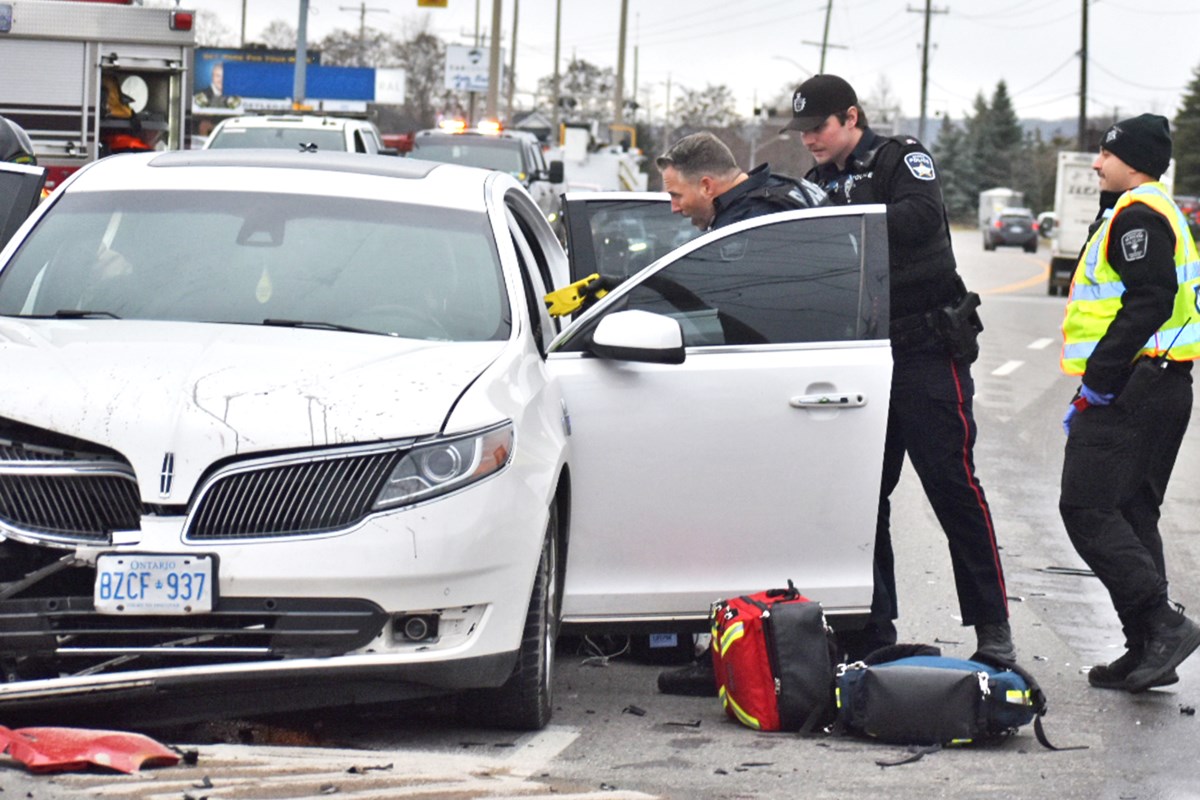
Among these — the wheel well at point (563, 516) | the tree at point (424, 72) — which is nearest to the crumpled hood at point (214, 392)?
the wheel well at point (563, 516)

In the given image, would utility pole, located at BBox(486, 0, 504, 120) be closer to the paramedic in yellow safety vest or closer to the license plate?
the paramedic in yellow safety vest

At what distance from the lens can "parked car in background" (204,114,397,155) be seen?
22.7 m

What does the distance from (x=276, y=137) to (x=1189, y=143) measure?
103 meters

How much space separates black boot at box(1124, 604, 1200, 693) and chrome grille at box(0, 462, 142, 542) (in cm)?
332

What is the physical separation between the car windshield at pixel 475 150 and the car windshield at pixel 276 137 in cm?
294

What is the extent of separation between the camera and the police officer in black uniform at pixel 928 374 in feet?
21.5

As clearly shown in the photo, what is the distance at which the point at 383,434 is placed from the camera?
194 inches

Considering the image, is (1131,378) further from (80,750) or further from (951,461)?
(80,750)

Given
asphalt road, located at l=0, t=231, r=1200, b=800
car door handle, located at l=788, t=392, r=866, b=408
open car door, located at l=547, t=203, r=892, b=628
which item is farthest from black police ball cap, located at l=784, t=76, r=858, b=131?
asphalt road, located at l=0, t=231, r=1200, b=800

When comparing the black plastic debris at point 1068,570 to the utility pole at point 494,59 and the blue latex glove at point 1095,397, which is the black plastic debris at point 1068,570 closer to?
the blue latex glove at point 1095,397

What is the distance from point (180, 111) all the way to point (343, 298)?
15798mm

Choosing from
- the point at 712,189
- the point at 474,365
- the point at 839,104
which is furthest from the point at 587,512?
the point at 839,104

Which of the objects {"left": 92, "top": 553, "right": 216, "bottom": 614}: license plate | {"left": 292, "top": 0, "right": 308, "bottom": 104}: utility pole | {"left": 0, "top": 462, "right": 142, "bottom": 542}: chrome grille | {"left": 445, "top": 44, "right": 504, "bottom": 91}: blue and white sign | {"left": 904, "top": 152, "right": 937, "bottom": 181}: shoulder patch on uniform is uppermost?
{"left": 445, "top": 44, "right": 504, "bottom": 91}: blue and white sign

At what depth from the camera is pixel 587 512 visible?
19.6ft
